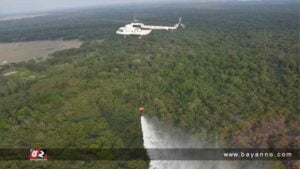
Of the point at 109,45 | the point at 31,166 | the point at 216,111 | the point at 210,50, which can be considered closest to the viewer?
the point at 31,166

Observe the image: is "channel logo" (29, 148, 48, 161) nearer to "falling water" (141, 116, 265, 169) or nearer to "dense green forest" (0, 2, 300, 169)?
"dense green forest" (0, 2, 300, 169)

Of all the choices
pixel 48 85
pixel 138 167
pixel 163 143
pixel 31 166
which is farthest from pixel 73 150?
pixel 48 85

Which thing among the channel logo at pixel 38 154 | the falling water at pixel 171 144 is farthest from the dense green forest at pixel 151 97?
the falling water at pixel 171 144

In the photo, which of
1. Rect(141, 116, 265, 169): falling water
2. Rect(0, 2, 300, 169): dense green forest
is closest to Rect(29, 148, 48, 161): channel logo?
Rect(0, 2, 300, 169): dense green forest

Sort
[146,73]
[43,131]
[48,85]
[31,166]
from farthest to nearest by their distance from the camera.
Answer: [146,73] < [48,85] < [43,131] < [31,166]

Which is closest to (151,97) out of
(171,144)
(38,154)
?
(171,144)

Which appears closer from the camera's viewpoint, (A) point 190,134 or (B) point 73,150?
(B) point 73,150

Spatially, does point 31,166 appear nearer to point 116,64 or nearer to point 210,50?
point 116,64
